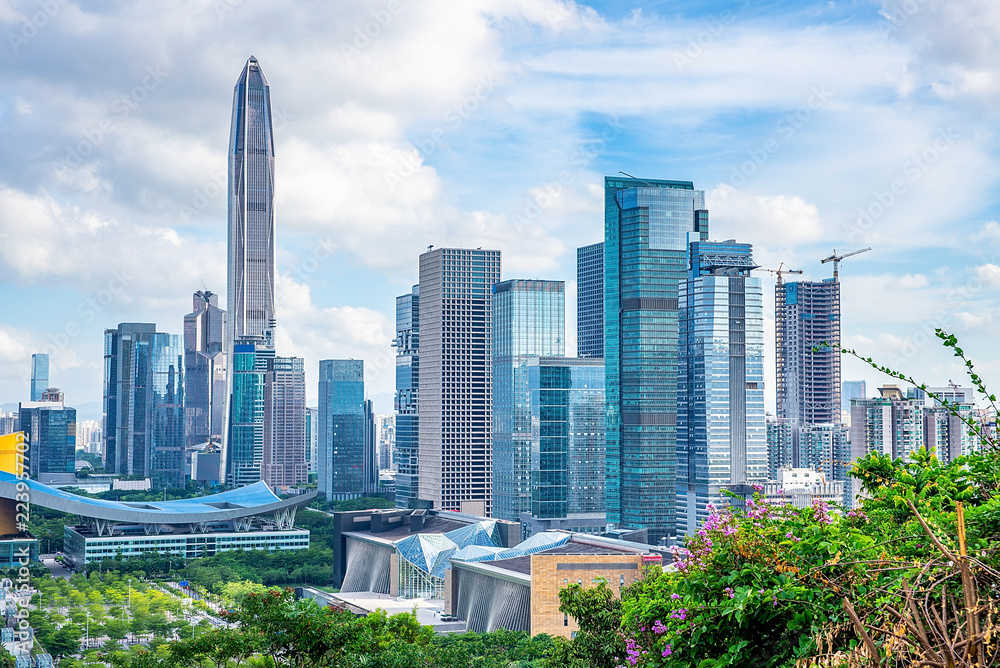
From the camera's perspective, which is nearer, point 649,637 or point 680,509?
point 649,637

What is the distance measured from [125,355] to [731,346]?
94.8 m

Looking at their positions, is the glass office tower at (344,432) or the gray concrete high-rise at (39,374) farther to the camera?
the gray concrete high-rise at (39,374)

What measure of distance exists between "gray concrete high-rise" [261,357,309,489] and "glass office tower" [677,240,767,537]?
224 feet

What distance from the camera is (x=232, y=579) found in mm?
49438

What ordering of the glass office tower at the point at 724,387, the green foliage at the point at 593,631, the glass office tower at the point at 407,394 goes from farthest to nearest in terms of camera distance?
the glass office tower at the point at 407,394 < the glass office tower at the point at 724,387 < the green foliage at the point at 593,631

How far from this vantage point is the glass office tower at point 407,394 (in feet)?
296

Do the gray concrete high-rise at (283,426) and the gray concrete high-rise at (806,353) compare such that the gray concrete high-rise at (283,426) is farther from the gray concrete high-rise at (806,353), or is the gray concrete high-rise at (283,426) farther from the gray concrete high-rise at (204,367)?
the gray concrete high-rise at (806,353)

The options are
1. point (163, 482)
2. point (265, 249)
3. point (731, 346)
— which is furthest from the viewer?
point (265, 249)

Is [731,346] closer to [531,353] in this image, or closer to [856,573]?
[531,353]


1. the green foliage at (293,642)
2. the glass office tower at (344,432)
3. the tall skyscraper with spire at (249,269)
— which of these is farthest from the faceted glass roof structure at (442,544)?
the tall skyscraper with spire at (249,269)

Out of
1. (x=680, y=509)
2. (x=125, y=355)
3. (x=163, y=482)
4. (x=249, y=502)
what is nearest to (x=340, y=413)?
(x=163, y=482)

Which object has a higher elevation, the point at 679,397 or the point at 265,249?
the point at 265,249

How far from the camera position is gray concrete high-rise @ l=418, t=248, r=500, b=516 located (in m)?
82.9

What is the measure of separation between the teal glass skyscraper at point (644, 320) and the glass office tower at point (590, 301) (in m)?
12.5
